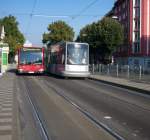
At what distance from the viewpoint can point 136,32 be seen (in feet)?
297

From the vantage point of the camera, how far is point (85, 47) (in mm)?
Answer: 38438

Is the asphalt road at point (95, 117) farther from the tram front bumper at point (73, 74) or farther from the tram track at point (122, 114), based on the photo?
the tram front bumper at point (73, 74)

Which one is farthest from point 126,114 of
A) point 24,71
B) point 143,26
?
point 143,26

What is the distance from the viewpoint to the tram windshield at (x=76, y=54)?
125ft

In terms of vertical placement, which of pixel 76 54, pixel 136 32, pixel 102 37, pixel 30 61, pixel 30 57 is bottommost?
pixel 30 61

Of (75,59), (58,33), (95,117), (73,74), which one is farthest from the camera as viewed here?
(58,33)

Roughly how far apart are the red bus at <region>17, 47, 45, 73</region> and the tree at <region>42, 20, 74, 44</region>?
167 ft

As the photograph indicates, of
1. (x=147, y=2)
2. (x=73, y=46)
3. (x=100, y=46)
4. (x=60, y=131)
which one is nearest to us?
(x=60, y=131)

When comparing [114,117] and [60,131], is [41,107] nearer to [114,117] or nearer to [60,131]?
[114,117]

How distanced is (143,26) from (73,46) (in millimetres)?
51504

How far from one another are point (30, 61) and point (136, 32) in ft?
158

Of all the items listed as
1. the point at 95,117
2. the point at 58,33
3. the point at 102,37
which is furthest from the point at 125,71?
the point at 58,33

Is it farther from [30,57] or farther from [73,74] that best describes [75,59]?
[30,57]

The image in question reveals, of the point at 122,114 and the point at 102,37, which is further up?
the point at 102,37
